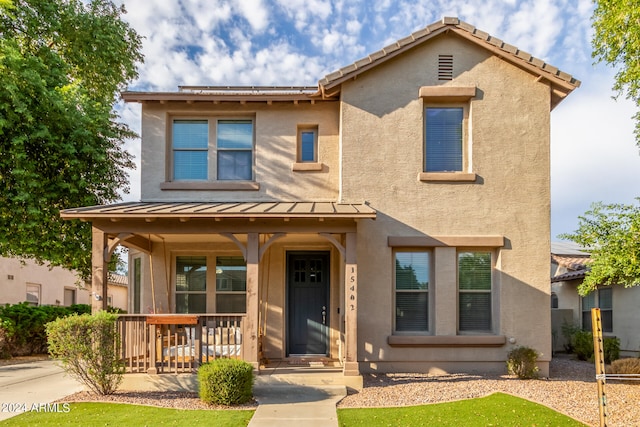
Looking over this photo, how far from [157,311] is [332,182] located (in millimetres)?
5332

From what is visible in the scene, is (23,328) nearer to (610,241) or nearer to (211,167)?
(211,167)

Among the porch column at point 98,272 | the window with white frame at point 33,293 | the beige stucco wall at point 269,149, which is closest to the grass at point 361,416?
the porch column at point 98,272

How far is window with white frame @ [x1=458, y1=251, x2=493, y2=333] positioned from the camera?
10070 millimetres

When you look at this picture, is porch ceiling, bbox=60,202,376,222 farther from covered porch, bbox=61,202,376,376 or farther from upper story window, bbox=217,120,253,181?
upper story window, bbox=217,120,253,181

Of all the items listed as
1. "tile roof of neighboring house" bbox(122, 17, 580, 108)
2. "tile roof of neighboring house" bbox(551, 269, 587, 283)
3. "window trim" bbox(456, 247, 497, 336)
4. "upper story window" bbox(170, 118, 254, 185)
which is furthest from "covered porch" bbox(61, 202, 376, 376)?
"tile roof of neighboring house" bbox(551, 269, 587, 283)

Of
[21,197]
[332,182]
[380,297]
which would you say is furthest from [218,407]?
[21,197]

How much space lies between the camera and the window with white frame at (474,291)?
10070 millimetres

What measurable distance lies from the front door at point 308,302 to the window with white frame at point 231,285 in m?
1.23

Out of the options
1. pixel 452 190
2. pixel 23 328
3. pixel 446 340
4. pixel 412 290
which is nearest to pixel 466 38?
pixel 452 190

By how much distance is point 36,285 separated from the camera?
21953 millimetres

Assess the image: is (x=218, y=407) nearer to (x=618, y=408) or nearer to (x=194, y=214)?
(x=194, y=214)

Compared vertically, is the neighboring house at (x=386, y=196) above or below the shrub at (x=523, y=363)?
above

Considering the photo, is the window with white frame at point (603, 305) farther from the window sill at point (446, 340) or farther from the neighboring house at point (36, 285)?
the neighboring house at point (36, 285)

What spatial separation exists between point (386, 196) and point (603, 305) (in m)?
9.18
